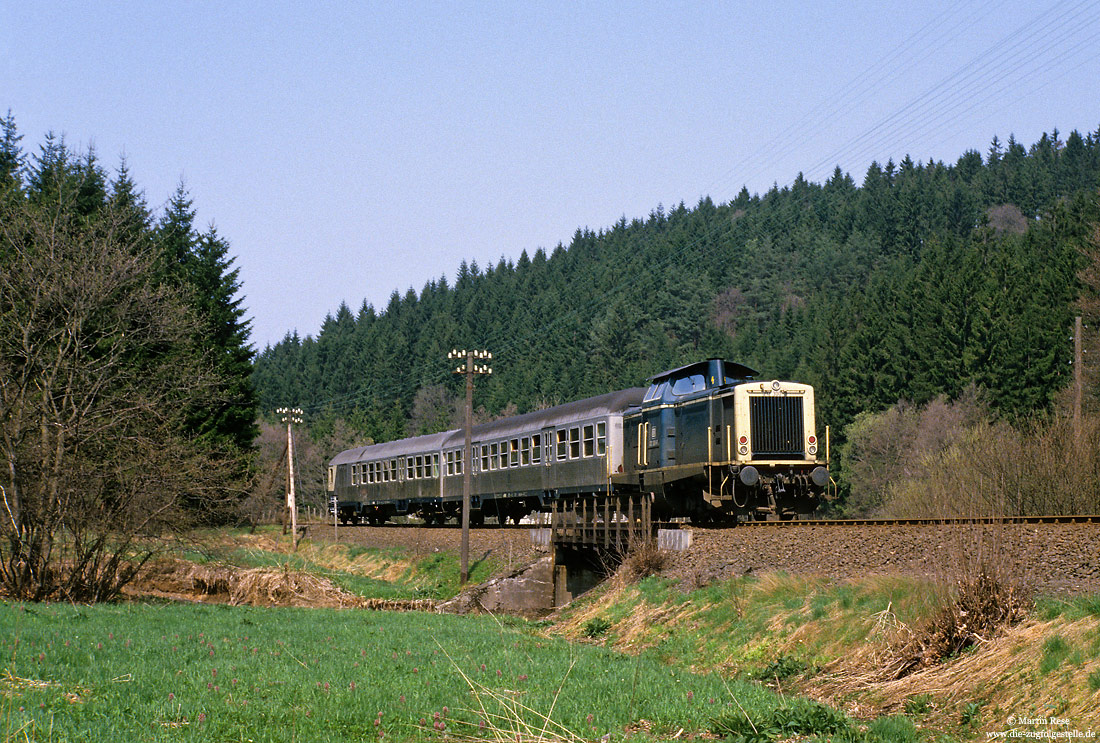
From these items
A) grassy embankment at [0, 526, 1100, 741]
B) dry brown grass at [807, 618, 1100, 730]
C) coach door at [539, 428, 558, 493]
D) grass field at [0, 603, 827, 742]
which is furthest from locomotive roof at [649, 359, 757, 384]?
dry brown grass at [807, 618, 1100, 730]

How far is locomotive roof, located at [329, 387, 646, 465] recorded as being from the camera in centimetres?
3362

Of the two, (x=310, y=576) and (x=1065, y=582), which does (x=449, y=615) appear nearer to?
(x=310, y=576)

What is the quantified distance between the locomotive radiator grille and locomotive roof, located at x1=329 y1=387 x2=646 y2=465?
23.5ft

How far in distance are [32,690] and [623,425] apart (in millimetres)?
22046

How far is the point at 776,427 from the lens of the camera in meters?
26.4

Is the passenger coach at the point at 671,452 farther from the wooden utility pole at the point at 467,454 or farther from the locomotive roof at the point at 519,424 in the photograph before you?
the wooden utility pole at the point at 467,454

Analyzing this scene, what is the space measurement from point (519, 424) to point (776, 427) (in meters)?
15.9

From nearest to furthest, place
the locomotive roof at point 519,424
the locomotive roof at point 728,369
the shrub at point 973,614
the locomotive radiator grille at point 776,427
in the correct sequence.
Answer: the shrub at point 973,614 < the locomotive radiator grille at point 776,427 < the locomotive roof at point 728,369 < the locomotive roof at point 519,424

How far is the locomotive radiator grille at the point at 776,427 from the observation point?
26.1 meters

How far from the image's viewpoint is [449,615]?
29.6 metres

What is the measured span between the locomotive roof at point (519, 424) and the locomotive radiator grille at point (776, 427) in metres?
7.16

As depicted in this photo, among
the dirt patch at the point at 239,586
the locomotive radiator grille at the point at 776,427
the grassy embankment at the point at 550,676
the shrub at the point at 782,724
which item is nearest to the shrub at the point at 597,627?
the grassy embankment at the point at 550,676

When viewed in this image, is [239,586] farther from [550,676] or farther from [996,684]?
[996,684]

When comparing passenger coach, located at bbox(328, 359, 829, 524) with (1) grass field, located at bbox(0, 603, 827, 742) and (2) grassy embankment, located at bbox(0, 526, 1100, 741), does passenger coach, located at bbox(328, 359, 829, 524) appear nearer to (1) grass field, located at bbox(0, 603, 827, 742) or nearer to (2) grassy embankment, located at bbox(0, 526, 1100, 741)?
(2) grassy embankment, located at bbox(0, 526, 1100, 741)
